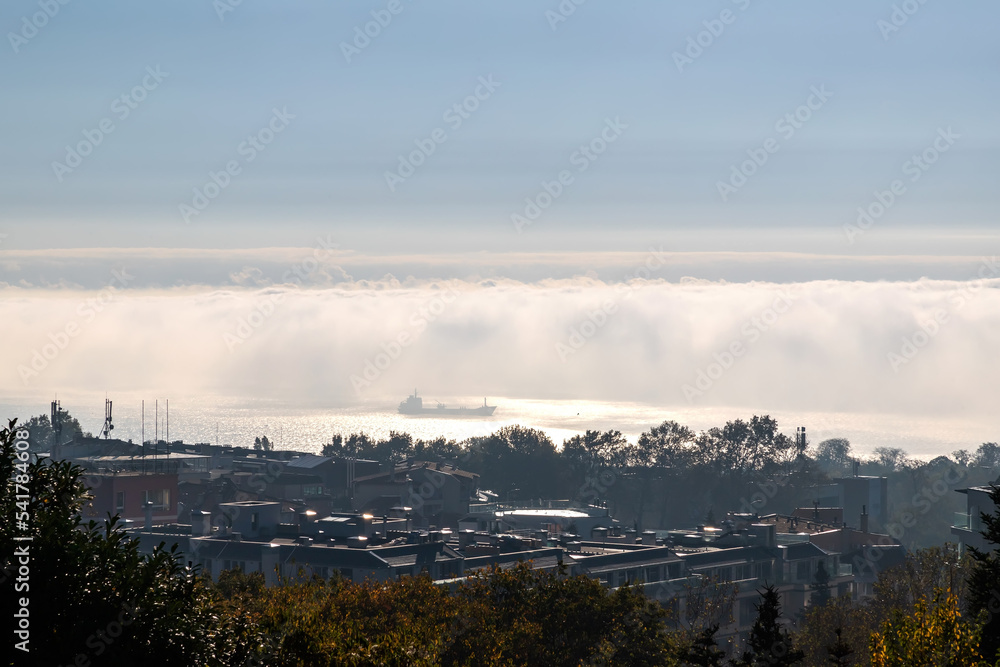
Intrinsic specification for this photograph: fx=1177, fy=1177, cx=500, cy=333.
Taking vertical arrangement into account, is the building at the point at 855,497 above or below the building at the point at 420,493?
below

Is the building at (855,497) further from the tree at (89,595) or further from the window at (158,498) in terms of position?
the tree at (89,595)

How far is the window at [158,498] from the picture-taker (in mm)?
101438

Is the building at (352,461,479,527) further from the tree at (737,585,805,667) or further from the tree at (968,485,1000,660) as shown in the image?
the tree at (968,485,1000,660)

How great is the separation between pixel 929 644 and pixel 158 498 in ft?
295

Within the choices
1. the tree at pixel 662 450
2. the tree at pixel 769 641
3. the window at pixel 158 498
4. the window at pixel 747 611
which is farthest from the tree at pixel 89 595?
the tree at pixel 662 450

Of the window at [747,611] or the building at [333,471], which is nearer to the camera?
the window at [747,611]

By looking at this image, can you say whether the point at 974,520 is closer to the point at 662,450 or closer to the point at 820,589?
the point at 820,589

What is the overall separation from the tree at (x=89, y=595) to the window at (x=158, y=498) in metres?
87.1

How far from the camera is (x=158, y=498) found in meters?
102

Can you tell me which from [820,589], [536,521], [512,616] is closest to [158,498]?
[536,521]

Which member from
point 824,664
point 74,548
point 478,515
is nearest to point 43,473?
point 74,548

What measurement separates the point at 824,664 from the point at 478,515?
6254cm

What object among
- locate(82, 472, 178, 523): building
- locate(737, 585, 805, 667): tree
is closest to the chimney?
locate(82, 472, 178, 523): building

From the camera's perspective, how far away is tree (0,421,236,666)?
1597cm
